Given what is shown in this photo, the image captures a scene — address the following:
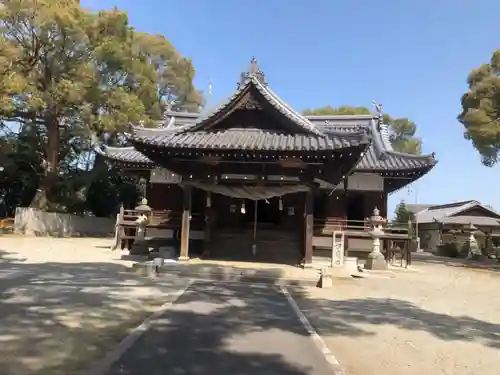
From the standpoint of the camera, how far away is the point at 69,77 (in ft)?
99.6

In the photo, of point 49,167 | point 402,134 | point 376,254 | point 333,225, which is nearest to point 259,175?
point 333,225

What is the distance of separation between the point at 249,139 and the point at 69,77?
20397 millimetres

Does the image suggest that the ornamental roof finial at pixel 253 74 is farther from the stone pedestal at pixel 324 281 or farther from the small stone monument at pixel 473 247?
the small stone monument at pixel 473 247

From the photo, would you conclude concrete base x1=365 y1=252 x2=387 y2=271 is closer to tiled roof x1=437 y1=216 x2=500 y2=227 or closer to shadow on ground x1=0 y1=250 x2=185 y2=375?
shadow on ground x1=0 y1=250 x2=185 y2=375

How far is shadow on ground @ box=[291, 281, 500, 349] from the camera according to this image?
743 cm

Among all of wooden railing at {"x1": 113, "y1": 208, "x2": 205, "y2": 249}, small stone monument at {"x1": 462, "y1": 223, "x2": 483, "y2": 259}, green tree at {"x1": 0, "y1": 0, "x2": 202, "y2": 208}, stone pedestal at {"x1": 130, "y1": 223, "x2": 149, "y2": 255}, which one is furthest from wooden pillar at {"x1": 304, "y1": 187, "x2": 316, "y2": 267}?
small stone monument at {"x1": 462, "y1": 223, "x2": 483, "y2": 259}

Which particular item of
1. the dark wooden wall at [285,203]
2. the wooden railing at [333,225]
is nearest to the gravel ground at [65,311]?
the dark wooden wall at [285,203]

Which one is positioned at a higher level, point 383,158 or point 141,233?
point 383,158

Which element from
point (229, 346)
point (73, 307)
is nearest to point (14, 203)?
point (73, 307)

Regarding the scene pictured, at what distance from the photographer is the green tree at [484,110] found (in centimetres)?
2548

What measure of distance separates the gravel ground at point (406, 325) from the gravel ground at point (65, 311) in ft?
10.5

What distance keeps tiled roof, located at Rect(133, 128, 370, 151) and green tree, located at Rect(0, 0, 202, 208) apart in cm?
1534

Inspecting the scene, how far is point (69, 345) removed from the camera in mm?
5582

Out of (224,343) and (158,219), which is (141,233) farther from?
(224,343)
